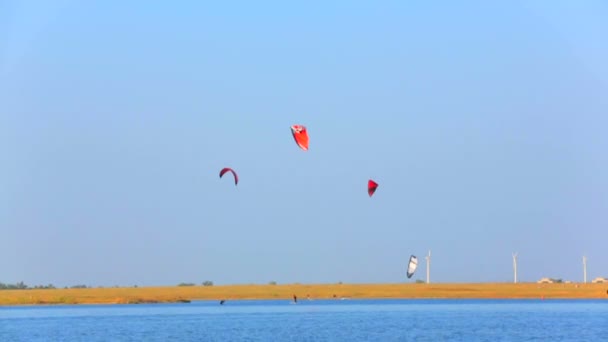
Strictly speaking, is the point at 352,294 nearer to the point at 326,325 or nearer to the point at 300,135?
the point at 326,325

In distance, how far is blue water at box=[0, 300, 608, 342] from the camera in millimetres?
62188

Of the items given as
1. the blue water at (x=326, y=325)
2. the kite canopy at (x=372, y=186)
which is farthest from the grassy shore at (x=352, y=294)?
the kite canopy at (x=372, y=186)

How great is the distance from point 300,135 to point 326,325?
79.2 ft

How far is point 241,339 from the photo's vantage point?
61.9 meters

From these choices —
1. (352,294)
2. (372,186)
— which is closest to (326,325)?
(372,186)

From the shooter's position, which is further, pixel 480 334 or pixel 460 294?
pixel 460 294

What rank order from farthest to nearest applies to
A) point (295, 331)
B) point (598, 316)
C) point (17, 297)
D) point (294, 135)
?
point (17, 297) < point (598, 316) < point (295, 331) < point (294, 135)

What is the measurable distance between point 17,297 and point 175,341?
8729cm

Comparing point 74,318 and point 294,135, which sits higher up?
point 294,135

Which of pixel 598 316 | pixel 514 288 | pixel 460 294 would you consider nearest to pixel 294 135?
pixel 598 316

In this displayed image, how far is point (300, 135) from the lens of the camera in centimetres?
5131

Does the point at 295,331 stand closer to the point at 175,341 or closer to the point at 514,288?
the point at 175,341

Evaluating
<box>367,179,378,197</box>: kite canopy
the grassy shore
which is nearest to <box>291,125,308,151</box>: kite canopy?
<box>367,179,378,197</box>: kite canopy

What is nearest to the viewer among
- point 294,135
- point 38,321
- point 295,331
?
point 294,135
